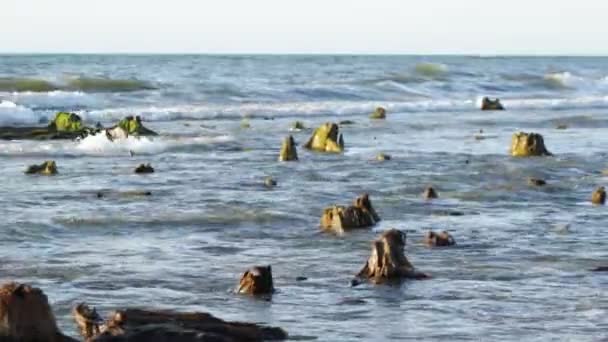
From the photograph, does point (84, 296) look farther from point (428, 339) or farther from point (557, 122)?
point (557, 122)

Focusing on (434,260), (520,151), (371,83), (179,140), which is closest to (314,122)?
(179,140)

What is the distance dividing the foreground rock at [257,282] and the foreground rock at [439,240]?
171 inches

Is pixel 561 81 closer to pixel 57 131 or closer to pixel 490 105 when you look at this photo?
pixel 490 105

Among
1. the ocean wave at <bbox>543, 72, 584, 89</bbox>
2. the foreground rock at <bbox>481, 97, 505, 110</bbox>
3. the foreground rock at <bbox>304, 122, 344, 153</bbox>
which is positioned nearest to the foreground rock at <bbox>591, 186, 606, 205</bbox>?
the foreground rock at <bbox>304, 122, 344, 153</bbox>

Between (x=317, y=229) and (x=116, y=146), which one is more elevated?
(x=116, y=146)

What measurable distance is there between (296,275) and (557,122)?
3763 cm

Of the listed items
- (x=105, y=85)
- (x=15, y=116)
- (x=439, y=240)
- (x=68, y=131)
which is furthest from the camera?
(x=105, y=85)

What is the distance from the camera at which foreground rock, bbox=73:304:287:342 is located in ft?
40.9

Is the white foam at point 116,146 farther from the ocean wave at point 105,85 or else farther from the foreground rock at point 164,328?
the ocean wave at point 105,85

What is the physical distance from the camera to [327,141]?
36.6 meters

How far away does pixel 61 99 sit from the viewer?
66000 millimetres

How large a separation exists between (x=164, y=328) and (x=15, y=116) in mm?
40260

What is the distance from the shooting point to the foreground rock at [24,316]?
38.6 ft

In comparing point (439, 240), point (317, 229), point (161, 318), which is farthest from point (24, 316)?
point (317, 229)
